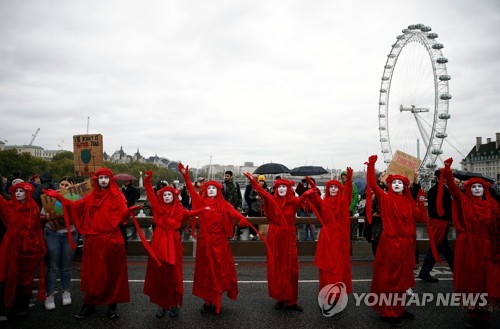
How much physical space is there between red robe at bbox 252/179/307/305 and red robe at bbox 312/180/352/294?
0.38 meters

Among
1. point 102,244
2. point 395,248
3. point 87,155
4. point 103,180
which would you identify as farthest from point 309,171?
point 102,244

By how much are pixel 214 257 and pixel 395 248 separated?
8.26 ft

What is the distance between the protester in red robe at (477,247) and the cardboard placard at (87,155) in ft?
26.8

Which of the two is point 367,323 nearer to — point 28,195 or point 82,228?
point 82,228

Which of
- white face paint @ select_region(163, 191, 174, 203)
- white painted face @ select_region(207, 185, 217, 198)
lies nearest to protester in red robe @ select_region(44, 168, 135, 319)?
white face paint @ select_region(163, 191, 174, 203)

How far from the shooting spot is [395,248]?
5.07 metres

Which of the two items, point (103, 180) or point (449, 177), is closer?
point (449, 177)

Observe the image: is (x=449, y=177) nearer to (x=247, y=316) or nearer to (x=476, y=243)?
(x=476, y=243)

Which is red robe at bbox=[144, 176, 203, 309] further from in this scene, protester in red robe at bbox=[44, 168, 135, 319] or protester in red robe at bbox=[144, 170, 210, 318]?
protester in red robe at bbox=[44, 168, 135, 319]

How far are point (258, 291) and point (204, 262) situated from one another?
4.92ft

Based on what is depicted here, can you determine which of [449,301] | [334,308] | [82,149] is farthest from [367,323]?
[82,149]

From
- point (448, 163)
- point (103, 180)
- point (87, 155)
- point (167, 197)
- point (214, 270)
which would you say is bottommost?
point (214, 270)

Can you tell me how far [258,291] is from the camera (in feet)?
21.0

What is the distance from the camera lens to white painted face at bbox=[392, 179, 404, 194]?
5.23m
